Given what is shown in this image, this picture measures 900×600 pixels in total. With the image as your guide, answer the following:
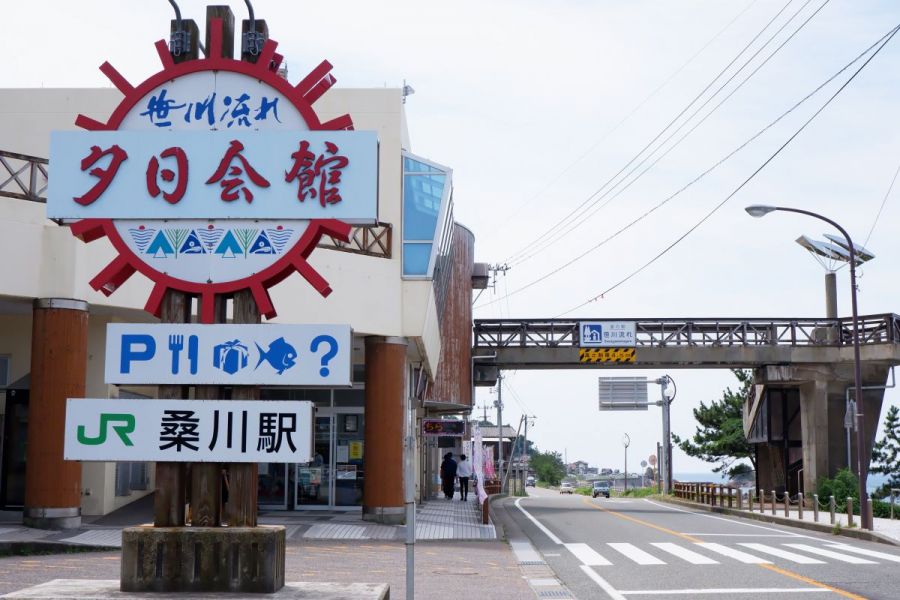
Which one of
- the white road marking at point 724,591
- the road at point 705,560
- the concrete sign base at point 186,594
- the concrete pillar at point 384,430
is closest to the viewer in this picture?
the concrete sign base at point 186,594

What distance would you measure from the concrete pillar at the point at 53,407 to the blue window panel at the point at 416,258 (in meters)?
7.40

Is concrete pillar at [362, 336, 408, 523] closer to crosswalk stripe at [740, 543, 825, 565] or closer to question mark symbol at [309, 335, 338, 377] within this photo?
crosswalk stripe at [740, 543, 825, 565]

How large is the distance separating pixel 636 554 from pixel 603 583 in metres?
4.40

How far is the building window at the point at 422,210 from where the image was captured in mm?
24547

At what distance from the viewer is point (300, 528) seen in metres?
22.4

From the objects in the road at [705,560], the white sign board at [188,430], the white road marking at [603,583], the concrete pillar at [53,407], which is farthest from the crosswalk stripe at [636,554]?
the concrete pillar at [53,407]

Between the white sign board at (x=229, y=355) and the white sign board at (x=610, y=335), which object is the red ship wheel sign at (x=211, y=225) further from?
the white sign board at (x=610, y=335)

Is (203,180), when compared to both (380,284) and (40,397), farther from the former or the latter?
(380,284)

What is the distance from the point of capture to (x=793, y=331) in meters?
40.9

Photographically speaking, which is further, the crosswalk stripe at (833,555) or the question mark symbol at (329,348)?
the crosswalk stripe at (833,555)

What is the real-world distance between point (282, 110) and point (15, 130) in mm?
17509

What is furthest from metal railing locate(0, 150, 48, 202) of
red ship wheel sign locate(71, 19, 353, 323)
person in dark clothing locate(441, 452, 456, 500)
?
person in dark clothing locate(441, 452, 456, 500)

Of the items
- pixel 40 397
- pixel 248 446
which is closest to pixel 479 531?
pixel 40 397

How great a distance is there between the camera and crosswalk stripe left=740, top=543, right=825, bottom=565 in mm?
17531
